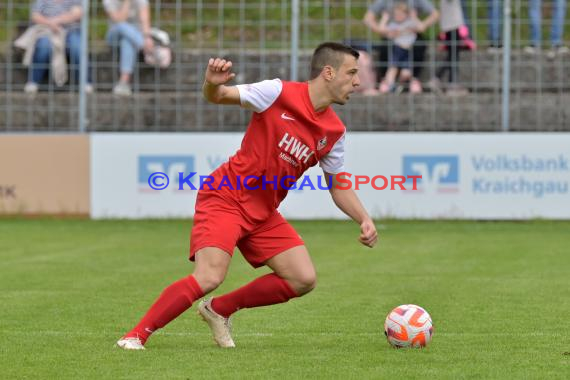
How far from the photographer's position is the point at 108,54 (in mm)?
20734

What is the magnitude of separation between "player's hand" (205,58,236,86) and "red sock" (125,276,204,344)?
49.7 inches

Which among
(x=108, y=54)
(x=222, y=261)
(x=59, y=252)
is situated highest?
(x=108, y=54)

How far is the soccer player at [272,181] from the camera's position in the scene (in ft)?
26.5

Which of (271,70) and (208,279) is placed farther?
(271,70)

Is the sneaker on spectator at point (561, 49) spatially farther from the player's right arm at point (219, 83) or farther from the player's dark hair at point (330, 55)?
the player's right arm at point (219, 83)

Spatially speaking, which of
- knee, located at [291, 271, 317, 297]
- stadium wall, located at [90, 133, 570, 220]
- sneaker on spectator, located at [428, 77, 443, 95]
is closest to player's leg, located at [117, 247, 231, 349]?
knee, located at [291, 271, 317, 297]

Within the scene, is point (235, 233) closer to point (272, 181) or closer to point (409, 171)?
point (272, 181)

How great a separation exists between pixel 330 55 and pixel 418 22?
490 inches

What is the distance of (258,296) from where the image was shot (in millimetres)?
8289

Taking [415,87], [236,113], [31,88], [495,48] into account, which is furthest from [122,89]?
[495,48]

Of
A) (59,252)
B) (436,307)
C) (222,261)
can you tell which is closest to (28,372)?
(222,261)

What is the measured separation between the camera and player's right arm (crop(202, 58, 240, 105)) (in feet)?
24.2

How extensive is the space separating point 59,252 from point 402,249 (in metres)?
4.14

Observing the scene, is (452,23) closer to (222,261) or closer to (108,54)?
(108,54)
